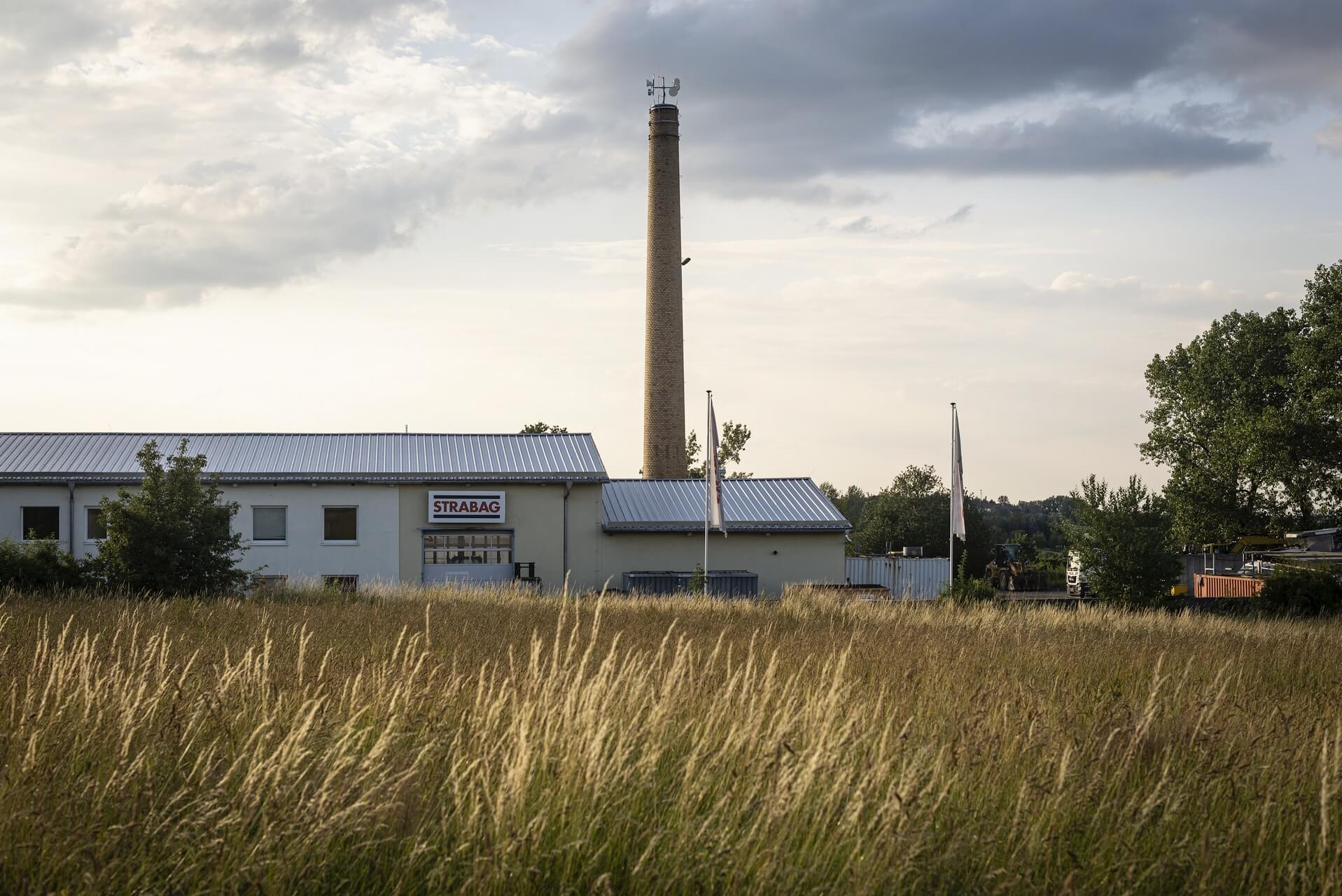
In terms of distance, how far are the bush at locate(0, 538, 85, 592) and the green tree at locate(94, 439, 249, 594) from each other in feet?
2.97

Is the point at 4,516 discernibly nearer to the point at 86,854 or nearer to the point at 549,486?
the point at 549,486

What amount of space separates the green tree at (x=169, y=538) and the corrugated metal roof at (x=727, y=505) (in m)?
15.3


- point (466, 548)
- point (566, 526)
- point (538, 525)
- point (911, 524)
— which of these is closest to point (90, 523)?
point (466, 548)

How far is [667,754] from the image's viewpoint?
20.8ft

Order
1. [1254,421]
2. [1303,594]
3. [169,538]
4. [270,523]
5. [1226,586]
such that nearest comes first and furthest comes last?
[169,538], [1303,594], [270,523], [1226,586], [1254,421]

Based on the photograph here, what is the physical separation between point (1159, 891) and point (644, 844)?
7.19 ft

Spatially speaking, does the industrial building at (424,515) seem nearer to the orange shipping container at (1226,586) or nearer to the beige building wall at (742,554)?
the beige building wall at (742,554)

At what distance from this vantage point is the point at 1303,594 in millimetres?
27281

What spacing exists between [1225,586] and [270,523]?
110 ft

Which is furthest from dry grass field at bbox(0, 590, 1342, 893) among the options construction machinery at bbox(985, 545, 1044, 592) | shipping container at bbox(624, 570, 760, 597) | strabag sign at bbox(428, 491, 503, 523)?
construction machinery at bbox(985, 545, 1044, 592)

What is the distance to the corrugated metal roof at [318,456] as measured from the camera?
36469 mm

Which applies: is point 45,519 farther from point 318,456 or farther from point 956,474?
point 956,474

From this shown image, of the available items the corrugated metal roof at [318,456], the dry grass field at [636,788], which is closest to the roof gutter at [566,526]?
the corrugated metal roof at [318,456]

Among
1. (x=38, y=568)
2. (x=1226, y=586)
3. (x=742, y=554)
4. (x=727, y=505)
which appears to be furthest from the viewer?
(x=1226, y=586)
